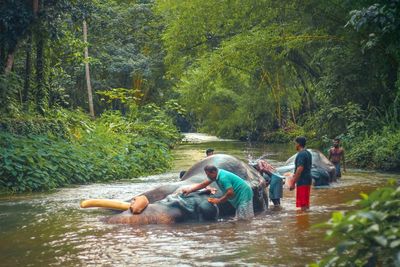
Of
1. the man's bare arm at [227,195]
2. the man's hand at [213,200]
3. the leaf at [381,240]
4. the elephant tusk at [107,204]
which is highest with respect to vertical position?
the leaf at [381,240]

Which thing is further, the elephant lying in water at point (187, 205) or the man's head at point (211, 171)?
the elephant lying in water at point (187, 205)

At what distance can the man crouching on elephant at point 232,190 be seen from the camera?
35.3ft

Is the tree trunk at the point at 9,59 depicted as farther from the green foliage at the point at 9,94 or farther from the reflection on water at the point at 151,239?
the reflection on water at the point at 151,239

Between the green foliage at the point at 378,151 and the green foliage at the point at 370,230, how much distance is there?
15404mm

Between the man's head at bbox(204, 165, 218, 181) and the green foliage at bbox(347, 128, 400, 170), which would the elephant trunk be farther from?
the green foliage at bbox(347, 128, 400, 170)

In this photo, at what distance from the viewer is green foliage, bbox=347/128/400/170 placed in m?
19.6

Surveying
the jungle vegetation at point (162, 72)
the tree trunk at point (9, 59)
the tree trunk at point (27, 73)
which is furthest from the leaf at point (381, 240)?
the tree trunk at point (27, 73)

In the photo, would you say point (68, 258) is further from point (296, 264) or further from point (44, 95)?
point (44, 95)

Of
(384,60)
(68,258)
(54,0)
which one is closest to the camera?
(68,258)

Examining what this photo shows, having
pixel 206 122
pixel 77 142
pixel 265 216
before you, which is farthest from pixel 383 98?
pixel 206 122

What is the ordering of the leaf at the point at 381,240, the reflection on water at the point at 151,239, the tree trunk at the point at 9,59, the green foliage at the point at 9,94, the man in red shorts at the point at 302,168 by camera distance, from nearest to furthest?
1. the leaf at the point at 381,240
2. the reflection on water at the point at 151,239
3. the man in red shorts at the point at 302,168
4. the green foliage at the point at 9,94
5. the tree trunk at the point at 9,59

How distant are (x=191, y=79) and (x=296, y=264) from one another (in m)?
29.7

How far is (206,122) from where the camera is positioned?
5797 cm

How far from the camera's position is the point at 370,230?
442 cm
